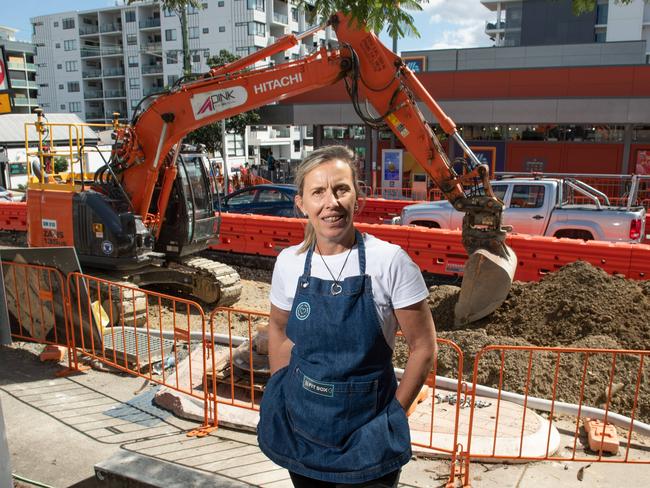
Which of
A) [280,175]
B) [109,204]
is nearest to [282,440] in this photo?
[109,204]

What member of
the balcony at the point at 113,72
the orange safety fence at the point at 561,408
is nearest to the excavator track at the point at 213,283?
the orange safety fence at the point at 561,408

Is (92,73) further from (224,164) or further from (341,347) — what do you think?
(341,347)

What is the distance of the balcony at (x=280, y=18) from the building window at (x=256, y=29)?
150 cm

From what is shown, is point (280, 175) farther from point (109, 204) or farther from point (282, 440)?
point (282, 440)

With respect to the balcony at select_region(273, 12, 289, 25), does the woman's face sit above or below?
below

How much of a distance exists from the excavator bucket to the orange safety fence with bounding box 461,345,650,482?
4.95ft

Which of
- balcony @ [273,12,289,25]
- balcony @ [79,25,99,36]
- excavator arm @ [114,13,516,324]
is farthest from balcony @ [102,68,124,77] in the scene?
excavator arm @ [114,13,516,324]

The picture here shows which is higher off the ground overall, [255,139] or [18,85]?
[18,85]

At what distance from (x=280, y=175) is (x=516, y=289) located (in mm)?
23275

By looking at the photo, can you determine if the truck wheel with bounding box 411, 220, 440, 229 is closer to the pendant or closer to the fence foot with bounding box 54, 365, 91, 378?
the fence foot with bounding box 54, 365, 91, 378

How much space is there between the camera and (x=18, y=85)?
70500 millimetres

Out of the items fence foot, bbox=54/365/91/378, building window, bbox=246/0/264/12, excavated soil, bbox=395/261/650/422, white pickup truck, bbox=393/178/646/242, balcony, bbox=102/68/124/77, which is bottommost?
fence foot, bbox=54/365/91/378

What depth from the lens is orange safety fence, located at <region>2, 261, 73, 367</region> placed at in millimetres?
6508

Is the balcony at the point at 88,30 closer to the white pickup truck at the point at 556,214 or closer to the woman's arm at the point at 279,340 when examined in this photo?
the white pickup truck at the point at 556,214
